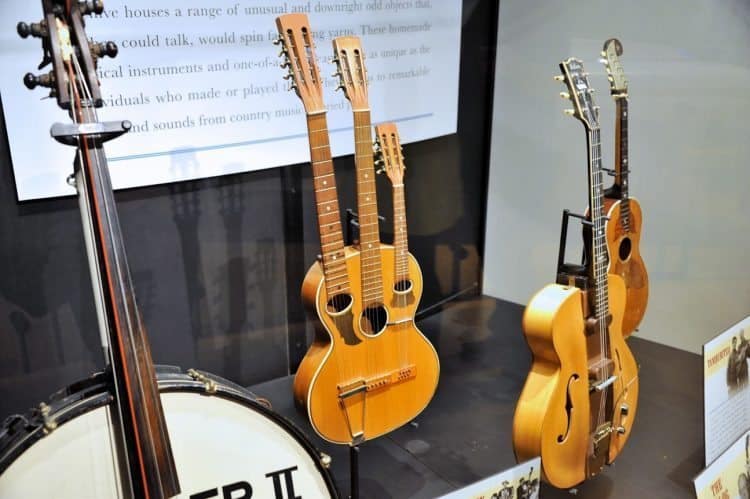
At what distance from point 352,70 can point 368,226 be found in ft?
1.21

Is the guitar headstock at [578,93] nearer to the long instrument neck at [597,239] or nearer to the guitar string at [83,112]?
the long instrument neck at [597,239]

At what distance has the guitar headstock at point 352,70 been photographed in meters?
1.63

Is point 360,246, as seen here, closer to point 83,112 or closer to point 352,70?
point 352,70

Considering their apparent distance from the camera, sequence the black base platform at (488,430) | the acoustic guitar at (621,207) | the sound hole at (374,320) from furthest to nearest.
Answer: the acoustic guitar at (621,207) → the black base platform at (488,430) → the sound hole at (374,320)

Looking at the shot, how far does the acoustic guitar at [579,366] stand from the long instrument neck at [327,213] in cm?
45

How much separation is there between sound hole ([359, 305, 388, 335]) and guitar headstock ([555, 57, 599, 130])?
2.18ft

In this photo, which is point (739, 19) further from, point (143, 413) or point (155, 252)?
point (143, 413)

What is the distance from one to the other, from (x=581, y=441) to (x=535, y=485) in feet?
0.82

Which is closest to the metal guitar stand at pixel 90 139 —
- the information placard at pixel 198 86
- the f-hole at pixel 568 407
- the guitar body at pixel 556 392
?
the information placard at pixel 198 86

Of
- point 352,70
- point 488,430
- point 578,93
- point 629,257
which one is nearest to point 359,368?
point 488,430

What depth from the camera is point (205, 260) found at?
209cm

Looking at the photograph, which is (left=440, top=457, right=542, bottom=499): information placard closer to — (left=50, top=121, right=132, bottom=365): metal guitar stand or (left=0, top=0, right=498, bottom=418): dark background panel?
(left=50, top=121, right=132, bottom=365): metal guitar stand

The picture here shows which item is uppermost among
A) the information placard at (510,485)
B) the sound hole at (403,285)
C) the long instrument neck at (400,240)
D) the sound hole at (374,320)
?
the long instrument neck at (400,240)

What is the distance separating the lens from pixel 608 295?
5.78ft
